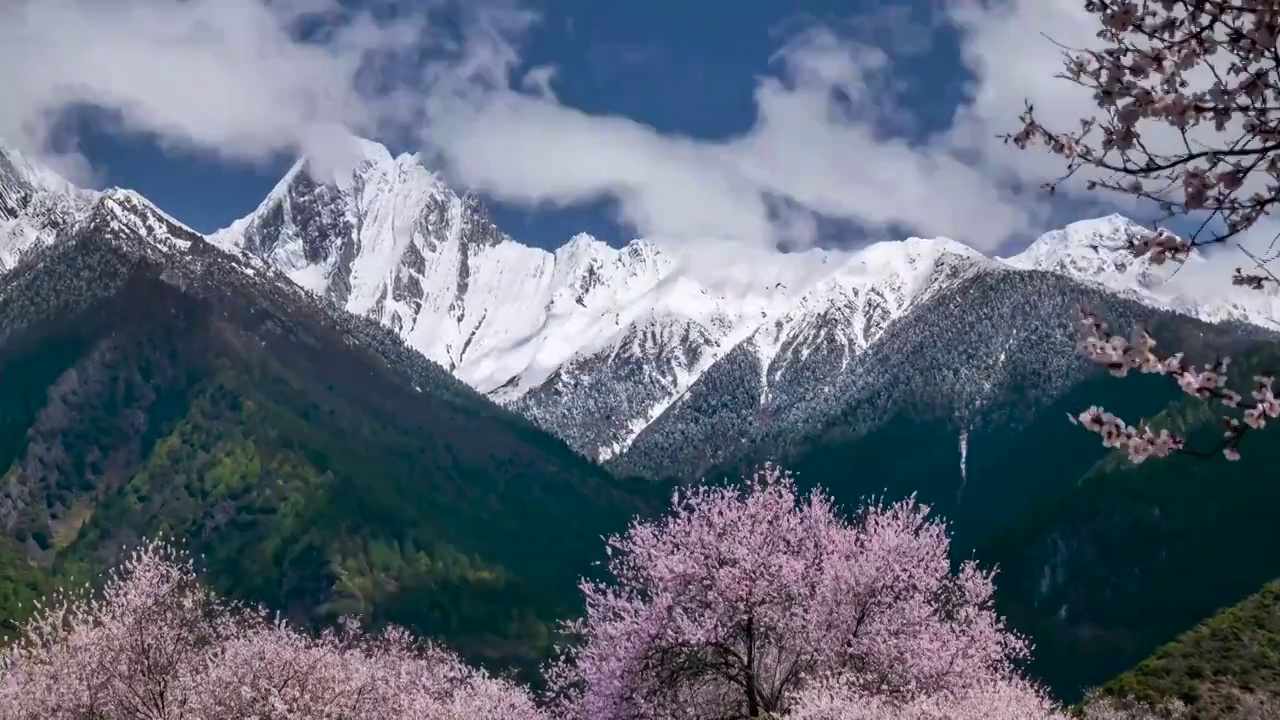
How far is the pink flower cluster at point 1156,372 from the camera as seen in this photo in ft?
29.2

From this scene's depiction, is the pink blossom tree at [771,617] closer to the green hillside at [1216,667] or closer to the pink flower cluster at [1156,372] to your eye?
the pink flower cluster at [1156,372]

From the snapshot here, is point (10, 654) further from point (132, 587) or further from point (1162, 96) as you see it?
point (1162, 96)

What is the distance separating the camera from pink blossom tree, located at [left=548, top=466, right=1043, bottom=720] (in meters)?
35.0

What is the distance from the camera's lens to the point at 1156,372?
880 cm

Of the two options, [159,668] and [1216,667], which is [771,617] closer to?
[159,668]

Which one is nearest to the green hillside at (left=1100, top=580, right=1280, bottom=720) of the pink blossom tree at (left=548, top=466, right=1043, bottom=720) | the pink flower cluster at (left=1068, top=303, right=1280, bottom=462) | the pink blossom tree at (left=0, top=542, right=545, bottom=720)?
the pink blossom tree at (left=548, top=466, right=1043, bottom=720)

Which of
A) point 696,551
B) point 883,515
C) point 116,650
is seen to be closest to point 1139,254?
point 696,551

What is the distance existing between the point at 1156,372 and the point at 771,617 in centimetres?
2755

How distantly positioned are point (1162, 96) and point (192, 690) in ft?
147

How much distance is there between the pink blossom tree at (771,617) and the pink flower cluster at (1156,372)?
24.8m

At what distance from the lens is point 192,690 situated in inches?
1827

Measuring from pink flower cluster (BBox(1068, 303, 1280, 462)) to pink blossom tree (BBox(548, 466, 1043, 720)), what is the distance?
81.5ft

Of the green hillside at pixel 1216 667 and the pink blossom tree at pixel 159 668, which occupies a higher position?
the green hillside at pixel 1216 667

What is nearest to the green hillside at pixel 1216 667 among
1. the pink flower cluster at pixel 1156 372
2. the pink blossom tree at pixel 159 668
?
the pink blossom tree at pixel 159 668
